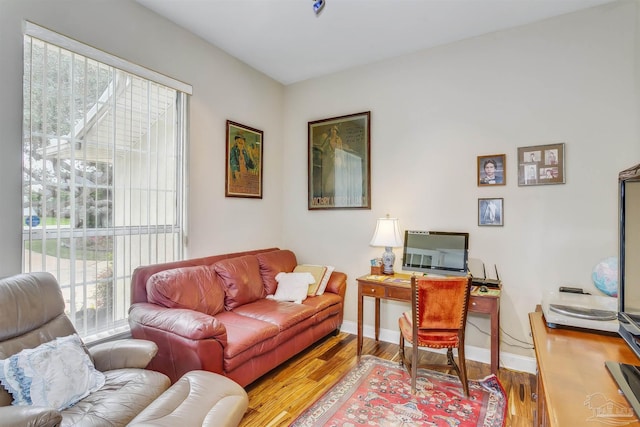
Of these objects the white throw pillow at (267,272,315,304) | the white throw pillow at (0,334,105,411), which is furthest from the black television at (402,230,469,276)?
the white throw pillow at (0,334,105,411)

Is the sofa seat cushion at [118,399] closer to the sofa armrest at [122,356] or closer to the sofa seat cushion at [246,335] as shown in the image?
the sofa armrest at [122,356]

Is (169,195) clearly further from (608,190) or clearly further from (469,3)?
(608,190)

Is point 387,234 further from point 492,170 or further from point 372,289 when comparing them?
point 492,170

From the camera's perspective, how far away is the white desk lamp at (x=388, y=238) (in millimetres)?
A: 3143

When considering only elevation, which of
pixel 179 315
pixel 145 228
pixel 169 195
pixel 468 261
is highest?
pixel 169 195

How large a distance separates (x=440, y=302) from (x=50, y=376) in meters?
2.29

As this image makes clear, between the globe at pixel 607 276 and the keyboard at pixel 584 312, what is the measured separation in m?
0.73

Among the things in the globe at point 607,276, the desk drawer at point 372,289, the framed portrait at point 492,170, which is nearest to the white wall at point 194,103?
the desk drawer at point 372,289

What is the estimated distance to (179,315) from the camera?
219cm

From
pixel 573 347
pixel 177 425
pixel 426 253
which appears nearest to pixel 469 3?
pixel 426 253

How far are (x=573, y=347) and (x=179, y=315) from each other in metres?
2.26

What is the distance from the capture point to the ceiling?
2.54 m

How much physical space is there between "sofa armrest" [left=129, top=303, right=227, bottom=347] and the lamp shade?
5.44ft

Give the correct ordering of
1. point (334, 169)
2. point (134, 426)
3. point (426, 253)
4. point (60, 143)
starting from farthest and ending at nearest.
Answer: point (334, 169) → point (426, 253) → point (60, 143) → point (134, 426)
